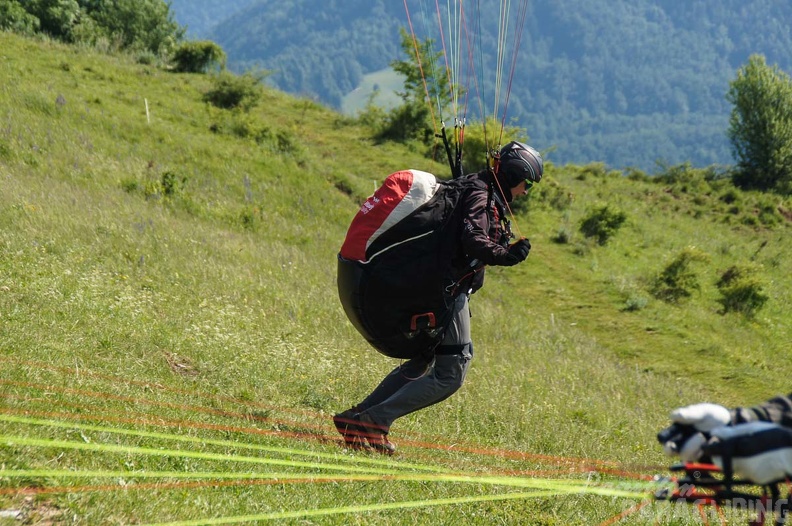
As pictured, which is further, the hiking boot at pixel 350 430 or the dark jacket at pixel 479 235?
the hiking boot at pixel 350 430

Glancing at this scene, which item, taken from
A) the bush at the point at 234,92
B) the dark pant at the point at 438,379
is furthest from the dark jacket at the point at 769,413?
the bush at the point at 234,92

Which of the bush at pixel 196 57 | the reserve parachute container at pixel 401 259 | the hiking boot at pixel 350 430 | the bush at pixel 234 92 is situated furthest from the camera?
the bush at pixel 196 57

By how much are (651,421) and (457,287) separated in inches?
229

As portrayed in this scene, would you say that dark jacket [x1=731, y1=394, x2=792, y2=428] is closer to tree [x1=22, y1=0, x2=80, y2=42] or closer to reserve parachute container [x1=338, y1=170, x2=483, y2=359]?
reserve parachute container [x1=338, y1=170, x2=483, y2=359]

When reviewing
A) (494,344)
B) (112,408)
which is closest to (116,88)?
(494,344)

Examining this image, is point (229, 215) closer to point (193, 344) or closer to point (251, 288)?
point (251, 288)

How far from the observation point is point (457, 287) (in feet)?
16.8

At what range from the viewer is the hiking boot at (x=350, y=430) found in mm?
5254

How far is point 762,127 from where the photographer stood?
45406 mm

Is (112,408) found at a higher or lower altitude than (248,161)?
lower

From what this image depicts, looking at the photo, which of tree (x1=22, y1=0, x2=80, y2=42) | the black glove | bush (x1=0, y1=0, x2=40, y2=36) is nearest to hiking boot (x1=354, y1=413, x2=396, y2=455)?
the black glove

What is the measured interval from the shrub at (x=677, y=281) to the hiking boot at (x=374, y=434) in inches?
746

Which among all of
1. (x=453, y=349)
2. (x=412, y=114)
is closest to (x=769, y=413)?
(x=453, y=349)

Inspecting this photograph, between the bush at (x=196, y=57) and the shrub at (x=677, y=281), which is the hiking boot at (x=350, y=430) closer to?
the shrub at (x=677, y=281)
